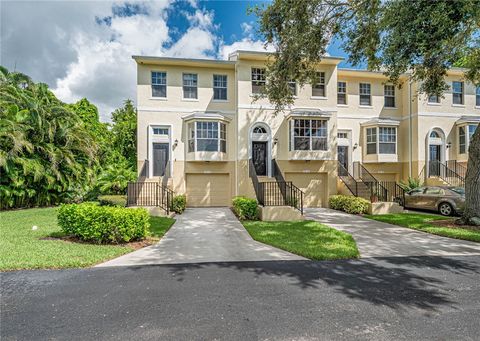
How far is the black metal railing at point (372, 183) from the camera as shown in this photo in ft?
43.9

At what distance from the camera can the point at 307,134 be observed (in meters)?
14.9

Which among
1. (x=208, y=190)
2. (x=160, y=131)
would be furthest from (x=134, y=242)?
(x=160, y=131)

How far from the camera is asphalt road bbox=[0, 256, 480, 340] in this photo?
3.06 metres

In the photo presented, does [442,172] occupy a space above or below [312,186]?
above

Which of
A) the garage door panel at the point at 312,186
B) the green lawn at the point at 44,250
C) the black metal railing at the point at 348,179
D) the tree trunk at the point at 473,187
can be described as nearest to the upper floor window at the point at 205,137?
the garage door panel at the point at 312,186

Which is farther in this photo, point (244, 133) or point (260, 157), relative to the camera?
point (260, 157)

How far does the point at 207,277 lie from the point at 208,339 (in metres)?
1.84

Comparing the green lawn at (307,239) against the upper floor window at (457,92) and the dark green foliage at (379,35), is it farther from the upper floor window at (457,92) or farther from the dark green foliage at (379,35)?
the upper floor window at (457,92)

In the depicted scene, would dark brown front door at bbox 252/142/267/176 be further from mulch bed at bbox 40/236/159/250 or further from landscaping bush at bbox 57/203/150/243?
landscaping bush at bbox 57/203/150/243

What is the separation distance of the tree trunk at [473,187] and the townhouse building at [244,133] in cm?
496

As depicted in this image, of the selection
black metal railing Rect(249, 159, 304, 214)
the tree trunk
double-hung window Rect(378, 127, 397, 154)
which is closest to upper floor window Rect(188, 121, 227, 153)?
black metal railing Rect(249, 159, 304, 214)

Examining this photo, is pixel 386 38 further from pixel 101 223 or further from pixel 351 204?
pixel 101 223

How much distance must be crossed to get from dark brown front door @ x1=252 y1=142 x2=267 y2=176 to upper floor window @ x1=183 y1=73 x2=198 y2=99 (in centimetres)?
477

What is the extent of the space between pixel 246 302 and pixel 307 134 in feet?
40.8
